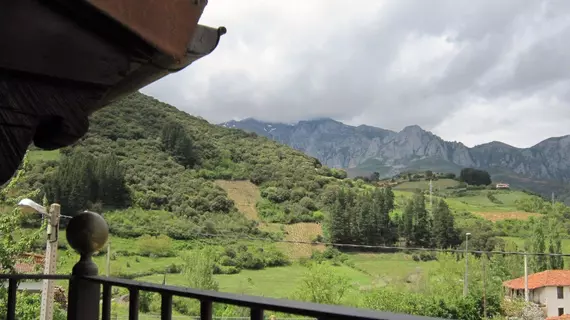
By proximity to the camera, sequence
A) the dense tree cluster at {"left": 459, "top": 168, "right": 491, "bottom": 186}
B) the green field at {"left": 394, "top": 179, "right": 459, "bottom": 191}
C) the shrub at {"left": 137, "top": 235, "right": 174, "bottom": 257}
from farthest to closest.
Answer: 1. the dense tree cluster at {"left": 459, "top": 168, "right": 491, "bottom": 186}
2. the green field at {"left": 394, "top": 179, "right": 459, "bottom": 191}
3. the shrub at {"left": 137, "top": 235, "right": 174, "bottom": 257}

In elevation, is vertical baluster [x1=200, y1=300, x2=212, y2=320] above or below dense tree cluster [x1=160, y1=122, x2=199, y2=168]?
below

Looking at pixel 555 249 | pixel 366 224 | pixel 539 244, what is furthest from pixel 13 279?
pixel 366 224

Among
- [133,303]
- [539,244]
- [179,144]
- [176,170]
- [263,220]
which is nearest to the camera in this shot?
[133,303]

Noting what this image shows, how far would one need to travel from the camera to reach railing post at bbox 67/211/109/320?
1377mm

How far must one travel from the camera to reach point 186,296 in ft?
2.74

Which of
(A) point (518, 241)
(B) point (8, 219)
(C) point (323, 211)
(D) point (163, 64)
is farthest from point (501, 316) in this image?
(D) point (163, 64)

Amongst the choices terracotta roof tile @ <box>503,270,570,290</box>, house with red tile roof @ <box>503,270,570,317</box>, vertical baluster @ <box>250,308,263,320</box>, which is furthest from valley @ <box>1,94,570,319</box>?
vertical baluster @ <box>250,308,263,320</box>

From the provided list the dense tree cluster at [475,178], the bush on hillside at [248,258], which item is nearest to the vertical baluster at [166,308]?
the bush on hillside at [248,258]

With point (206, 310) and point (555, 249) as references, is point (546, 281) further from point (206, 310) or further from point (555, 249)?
point (206, 310)

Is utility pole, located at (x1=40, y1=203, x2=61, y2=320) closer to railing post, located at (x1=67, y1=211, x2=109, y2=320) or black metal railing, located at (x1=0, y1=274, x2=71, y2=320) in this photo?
black metal railing, located at (x1=0, y1=274, x2=71, y2=320)

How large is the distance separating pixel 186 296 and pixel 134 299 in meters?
0.25

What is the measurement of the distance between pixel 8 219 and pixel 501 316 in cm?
3125

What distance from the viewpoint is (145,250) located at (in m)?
34.8

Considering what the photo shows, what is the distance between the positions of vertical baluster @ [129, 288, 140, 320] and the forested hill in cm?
3122
